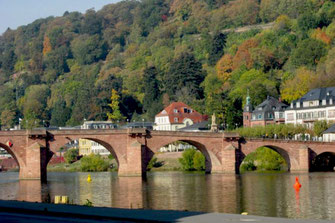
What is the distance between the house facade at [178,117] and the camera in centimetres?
16375

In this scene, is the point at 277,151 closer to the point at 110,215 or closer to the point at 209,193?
the point at 209,193

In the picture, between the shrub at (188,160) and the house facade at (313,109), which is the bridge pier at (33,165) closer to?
the shrub at (188,160)

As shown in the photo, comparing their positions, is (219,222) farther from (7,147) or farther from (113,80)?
(113,80)

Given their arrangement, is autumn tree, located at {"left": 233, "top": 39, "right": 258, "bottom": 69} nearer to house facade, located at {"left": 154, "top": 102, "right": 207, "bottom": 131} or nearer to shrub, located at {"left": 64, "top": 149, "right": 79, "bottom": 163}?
house facade, located at {"left": 154, "top": 102, "right": 207, "bottom": 131}

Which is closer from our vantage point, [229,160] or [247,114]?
[229,160]

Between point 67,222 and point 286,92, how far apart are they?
118m

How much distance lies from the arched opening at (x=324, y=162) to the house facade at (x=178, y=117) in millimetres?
58791

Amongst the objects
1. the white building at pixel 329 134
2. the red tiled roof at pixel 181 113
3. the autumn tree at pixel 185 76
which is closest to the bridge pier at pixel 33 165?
the white building at pixel 329 134

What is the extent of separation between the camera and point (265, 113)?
137625 millimetres

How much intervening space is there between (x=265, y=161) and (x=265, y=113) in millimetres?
30132

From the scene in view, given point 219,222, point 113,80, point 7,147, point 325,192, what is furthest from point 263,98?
point 219,222

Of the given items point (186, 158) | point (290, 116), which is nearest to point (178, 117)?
point (290, 116)

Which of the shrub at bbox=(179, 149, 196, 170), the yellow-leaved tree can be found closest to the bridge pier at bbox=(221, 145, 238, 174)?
the shrub at bbox=(179, 149, 196, 170)

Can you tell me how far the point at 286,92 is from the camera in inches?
5935
